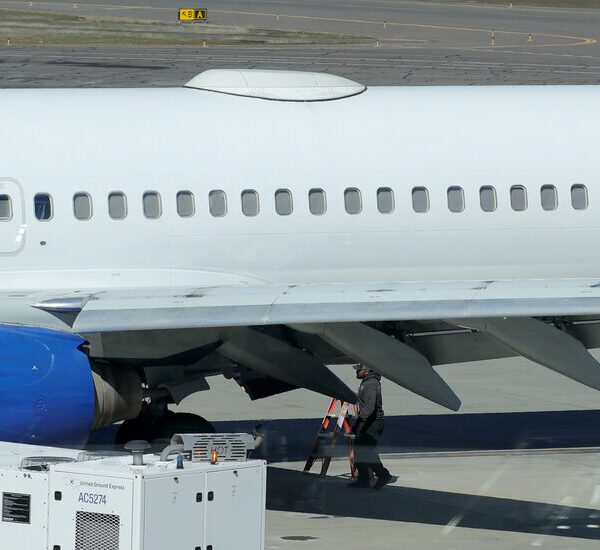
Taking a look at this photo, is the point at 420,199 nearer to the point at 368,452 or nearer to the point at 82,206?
the point at 368,452

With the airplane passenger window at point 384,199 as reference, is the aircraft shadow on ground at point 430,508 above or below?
below

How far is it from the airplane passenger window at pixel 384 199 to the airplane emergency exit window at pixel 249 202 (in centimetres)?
185

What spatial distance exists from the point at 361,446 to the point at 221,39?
5763 cm

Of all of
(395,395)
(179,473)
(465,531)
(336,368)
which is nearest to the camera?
(179,473)

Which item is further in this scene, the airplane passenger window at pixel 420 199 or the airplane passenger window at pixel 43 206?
the airplane passenger window at pixel 420 199

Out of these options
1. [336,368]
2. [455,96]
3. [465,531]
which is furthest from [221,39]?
[465,531]

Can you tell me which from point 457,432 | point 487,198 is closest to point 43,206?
point 487,198

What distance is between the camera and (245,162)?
2133 centimetres

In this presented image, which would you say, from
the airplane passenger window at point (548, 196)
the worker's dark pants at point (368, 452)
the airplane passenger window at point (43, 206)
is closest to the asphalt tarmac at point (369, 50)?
the airplane passenger window at point (548, 196)

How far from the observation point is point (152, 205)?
21.0 meters

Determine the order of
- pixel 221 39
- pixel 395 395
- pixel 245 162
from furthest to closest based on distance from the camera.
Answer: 1. pixel 221 39
2. pixel 395 395
3. pixel 245 162

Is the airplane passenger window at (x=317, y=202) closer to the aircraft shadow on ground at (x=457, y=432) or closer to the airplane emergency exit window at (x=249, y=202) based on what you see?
the airplane emergency exit window at (x=249, y=202)

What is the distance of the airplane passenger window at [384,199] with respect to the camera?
71.1 ft

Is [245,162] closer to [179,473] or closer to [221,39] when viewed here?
[179,473]
